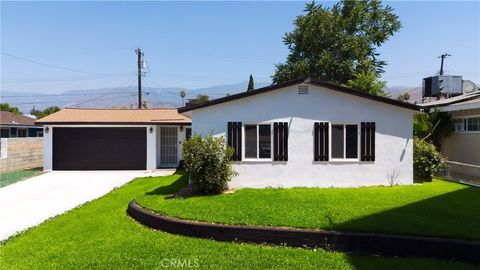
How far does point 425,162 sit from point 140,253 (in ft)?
35.8

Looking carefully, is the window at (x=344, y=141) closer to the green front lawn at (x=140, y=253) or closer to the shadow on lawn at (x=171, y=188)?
the shadow on lawn at (x=171, y=188)

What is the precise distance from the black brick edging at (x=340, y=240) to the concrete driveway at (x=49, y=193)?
4.59 metres

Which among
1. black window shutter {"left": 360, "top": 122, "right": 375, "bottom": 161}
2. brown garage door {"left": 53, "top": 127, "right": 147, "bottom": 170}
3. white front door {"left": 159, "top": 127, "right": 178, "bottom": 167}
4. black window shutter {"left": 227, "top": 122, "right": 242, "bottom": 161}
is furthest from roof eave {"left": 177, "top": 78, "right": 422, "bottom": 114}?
white front door {"left": 159, "top": 127, "right": 178, "bottom": 167}

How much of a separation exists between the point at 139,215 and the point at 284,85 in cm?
629

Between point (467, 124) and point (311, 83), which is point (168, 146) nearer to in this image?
point (311, 83)

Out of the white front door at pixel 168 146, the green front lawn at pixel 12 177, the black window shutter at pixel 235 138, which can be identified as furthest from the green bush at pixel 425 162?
the green front lawn at pixel 12 177

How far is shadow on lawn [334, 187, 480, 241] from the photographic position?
7.18 m

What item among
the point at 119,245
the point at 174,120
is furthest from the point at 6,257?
the point at 174,120

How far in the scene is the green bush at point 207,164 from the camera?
36.4 feet

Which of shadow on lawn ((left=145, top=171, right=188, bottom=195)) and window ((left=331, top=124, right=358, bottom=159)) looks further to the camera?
window ((left=331, top=124, right=358, bottom=159))

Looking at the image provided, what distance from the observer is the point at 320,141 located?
1279 centimetres

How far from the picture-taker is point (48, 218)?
10562mm

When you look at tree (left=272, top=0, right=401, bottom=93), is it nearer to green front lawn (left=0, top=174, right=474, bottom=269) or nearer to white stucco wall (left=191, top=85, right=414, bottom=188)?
white stucco wall (left=191, top=85, right=414, bottom=188)

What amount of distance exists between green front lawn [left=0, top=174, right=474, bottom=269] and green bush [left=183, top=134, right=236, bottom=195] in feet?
7.97
